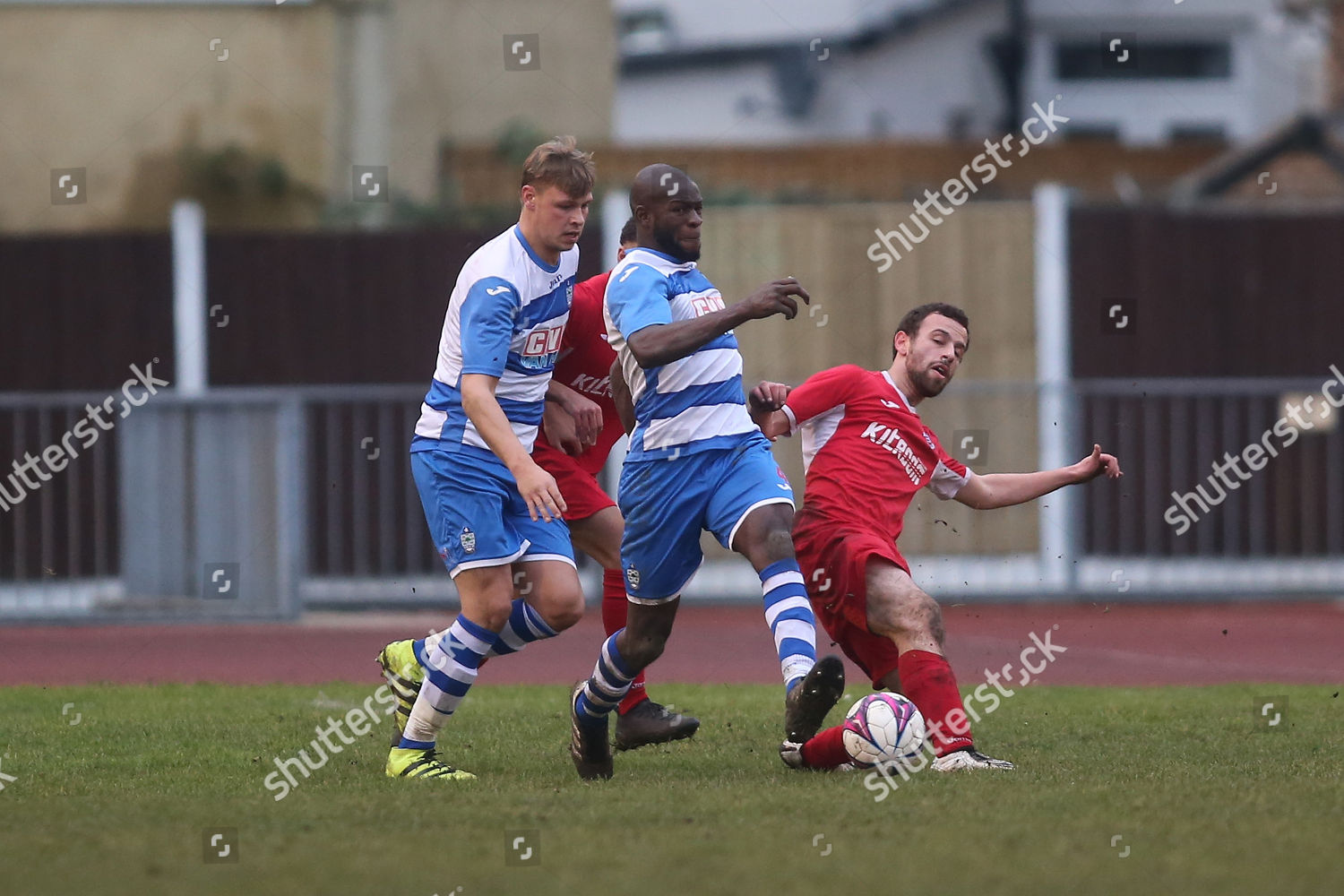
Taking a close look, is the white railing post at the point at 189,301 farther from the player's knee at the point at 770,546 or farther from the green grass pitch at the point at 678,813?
the player's knee at the point at 770,546

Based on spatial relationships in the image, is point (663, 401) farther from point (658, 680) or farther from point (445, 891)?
point (658, 680)

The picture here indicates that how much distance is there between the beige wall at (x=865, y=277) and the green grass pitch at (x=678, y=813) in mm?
7129

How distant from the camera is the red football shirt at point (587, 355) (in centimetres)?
724

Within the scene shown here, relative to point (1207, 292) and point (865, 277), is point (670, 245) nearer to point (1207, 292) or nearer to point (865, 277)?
point (865, 277)

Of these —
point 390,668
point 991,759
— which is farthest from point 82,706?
point 991,759

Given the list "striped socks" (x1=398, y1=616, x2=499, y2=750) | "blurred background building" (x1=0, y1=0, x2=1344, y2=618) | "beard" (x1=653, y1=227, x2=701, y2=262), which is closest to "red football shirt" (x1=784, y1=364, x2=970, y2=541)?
"beard" (x1=653, y1=227, x2=701, y2=262)

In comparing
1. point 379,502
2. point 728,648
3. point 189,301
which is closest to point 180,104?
point 189,301

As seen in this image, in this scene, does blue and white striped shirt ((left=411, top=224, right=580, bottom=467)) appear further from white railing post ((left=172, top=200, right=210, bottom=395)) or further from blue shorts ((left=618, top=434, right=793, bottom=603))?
white railing post ((left=172, top=200, right=210, bottom=395))

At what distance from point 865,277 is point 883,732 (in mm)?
9342

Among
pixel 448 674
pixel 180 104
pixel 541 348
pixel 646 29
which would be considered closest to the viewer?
pixel 448 674

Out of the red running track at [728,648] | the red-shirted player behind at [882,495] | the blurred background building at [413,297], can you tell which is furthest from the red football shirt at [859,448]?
the blurred background building at [413,297]

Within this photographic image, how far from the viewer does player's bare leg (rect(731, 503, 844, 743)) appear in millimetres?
5793

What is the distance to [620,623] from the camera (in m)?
7.43

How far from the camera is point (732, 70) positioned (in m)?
38.1
